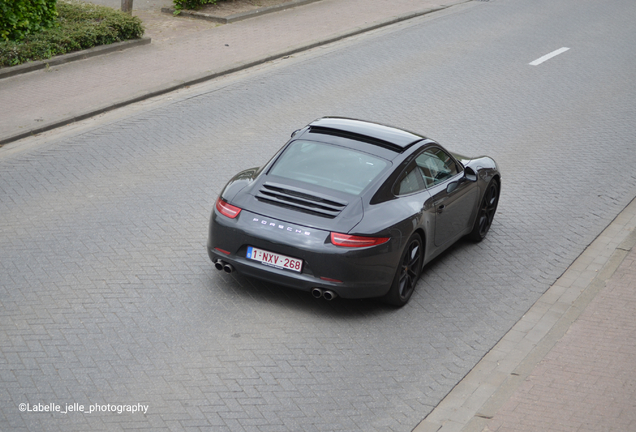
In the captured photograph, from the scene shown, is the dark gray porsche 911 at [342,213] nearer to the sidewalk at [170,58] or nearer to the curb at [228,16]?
the sidewalk at [170,58]

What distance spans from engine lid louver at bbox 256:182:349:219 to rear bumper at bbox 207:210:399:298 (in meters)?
0.24

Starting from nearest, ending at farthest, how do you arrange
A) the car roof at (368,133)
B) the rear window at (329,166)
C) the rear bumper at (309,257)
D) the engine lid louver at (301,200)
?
the rear bumper at (309,257)
the engine lid louver at (301,200)
the rear window at (329,166)
the car roof at (368,133)

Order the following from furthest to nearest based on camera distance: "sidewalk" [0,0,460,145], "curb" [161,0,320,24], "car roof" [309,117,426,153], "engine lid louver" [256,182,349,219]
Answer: "curb" [161,0,320,24], "sidewalk" [0,0,460,145], "car roof" [309,117,426,153], "engine lid louver" [256,182,349,219]

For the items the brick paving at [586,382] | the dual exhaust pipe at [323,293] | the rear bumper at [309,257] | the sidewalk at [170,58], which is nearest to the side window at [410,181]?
the rear bumper at [309,257]

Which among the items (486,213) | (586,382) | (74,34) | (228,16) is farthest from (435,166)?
(228,16)

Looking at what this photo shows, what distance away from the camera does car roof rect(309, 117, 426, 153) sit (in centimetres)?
814

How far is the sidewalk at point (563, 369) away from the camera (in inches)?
242

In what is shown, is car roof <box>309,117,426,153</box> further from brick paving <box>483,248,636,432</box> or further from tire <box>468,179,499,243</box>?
brick paving <box>483,248,636,432</box>

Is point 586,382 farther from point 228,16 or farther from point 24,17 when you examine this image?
point 228,16

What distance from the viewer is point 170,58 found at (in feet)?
55.5

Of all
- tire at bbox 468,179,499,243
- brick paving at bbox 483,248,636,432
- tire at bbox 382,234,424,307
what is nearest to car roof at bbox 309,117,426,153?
tire at bbox 382,234,424,307

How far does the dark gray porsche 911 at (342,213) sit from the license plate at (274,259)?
0.4 inches

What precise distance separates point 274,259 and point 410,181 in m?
1.71

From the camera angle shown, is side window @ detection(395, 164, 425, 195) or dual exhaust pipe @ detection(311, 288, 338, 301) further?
side window @ detection(395, 164, 425, 195)
